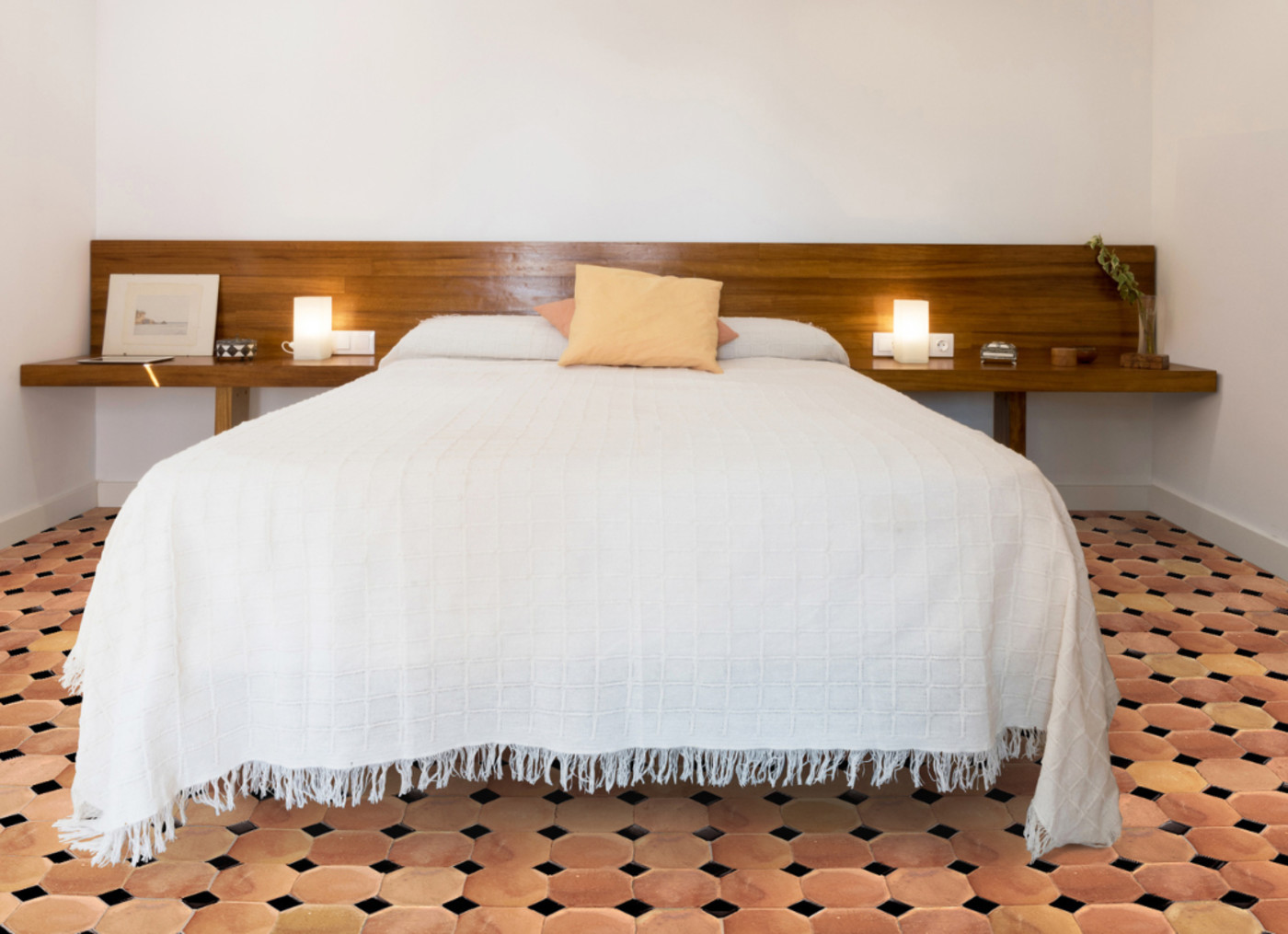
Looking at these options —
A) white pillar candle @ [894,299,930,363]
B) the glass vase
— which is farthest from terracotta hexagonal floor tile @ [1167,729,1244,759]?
the glass vase

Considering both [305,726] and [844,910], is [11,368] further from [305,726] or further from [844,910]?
[844,910]

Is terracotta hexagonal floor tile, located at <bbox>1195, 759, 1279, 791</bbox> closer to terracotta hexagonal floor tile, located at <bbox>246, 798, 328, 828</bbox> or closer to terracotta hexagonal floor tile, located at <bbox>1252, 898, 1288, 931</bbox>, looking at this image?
terracotta hexagonal floor tile, located at <bbox>1252, 898, 1288, 931</bbox>

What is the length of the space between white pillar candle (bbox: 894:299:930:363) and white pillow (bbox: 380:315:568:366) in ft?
4.03

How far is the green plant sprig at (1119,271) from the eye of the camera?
394 cm

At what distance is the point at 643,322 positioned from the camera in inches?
133

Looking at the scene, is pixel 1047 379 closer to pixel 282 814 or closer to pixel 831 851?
pixel 831 851

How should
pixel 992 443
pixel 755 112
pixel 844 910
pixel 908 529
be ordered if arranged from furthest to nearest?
pixel 755 112 → pixel 992 443 → pixel 908 529 → pixel 844 910

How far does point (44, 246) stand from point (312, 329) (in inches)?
36.9

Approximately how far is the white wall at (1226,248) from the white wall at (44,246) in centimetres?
395

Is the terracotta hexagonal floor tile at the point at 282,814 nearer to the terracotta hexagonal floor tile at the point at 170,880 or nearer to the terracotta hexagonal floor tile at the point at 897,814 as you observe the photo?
the terracotta hexagonal floor tile at the point at 170,880

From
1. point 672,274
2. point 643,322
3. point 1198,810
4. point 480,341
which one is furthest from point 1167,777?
point 672,274

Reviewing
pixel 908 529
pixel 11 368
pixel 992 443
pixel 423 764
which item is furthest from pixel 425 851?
pixel 11 368

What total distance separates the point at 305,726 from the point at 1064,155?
3570 mm

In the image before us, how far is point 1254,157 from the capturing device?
339 centimetres
